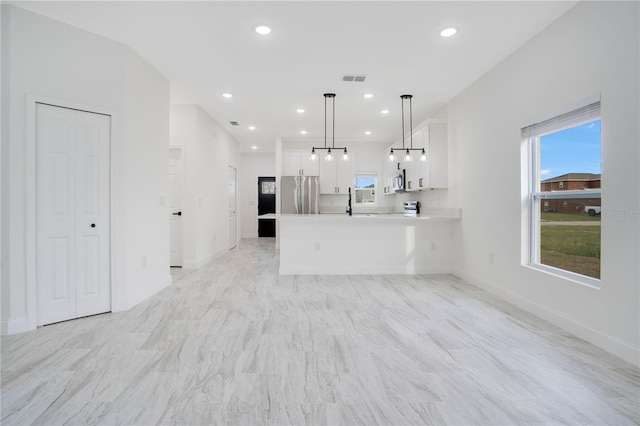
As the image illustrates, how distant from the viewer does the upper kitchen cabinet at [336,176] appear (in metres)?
7.91

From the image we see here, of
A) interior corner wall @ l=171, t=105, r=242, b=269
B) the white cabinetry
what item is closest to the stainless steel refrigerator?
the white cabinetry

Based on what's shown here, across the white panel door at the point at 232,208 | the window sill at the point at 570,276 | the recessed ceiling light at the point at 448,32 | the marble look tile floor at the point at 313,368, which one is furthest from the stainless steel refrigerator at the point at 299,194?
the window sill at the point at 570,276

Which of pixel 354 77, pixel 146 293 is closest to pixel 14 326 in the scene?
pixel 146 293

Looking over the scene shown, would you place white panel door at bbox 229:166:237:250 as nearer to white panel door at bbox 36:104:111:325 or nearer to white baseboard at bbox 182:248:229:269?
white baseboard at bbox 182:248:229:269

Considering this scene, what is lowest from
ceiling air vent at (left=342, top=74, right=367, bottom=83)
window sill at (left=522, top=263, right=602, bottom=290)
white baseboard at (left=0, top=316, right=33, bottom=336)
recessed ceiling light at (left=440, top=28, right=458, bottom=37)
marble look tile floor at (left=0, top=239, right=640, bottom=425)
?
marble look tile floor at (left=0, top=239, right=640, bottom=425)

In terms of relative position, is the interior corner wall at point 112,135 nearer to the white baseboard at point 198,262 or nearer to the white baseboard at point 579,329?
the white baseboard at point 198,262

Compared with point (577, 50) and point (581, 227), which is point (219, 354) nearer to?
point (577, 50)

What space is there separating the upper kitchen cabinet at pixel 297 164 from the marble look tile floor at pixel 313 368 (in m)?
4.84

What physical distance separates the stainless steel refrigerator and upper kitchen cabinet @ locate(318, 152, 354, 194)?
27 centimetres

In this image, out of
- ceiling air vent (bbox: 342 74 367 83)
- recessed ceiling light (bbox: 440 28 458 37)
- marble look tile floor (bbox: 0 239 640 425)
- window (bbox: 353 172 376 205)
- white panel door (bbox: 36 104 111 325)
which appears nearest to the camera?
marble look tile floor (bbox: 0 239 640 425)

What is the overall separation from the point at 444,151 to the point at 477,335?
132 inches

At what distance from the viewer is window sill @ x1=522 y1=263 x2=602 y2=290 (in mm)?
2580

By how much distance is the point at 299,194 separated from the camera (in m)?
7.73

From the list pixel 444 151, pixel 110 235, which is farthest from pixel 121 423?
pixel 444 151
